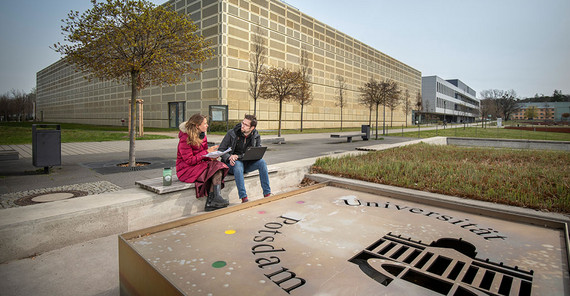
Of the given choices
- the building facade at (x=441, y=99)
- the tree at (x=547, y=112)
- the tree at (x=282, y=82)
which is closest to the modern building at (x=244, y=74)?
the tree at (x=282, y=82)

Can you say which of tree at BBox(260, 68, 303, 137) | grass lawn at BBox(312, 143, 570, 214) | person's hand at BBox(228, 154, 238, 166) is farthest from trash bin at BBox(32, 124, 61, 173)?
tree at BBox(260, 68, 303, 137)

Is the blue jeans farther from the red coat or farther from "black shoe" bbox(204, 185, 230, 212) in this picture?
the red coat

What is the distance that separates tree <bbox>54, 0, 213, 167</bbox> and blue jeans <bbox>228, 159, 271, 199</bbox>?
3.97m

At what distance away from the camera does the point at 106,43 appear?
24.1 feet

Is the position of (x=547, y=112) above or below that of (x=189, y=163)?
above

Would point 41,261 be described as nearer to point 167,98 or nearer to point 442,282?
point 442,282

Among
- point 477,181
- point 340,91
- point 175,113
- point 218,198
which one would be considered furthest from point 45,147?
point 340,91

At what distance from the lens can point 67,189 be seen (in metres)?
5.10

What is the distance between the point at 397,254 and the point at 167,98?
3159 cm

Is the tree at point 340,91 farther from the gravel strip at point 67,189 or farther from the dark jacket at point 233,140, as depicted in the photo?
the gravel strip at point 67,189

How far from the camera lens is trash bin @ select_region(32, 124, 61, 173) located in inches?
247

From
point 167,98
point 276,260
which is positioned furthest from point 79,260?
point 167,98

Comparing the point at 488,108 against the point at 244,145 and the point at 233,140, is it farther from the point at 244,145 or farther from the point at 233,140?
the point at 233,140

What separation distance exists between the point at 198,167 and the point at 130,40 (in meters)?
4.85
